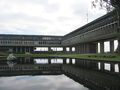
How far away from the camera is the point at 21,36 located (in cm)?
10681

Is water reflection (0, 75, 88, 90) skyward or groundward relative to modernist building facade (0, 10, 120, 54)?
groundward

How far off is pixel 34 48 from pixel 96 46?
5045 centimetres

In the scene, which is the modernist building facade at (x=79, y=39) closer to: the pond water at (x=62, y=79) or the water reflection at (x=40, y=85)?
the pond water at (x=62, y=79)

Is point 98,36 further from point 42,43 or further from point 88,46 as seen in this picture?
point 42,43

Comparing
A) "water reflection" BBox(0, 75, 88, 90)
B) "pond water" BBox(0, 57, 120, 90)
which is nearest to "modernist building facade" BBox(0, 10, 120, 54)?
"pond water" BBox(0, 57, 120, 90)

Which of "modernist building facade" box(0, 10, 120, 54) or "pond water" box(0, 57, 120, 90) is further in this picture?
"modernist building facade" box(0, 10, 120, 54)

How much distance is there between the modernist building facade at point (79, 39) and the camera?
51825mm

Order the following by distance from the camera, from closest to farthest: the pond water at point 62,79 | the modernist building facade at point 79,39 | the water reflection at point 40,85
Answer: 1. the water reflection at point 40,85
2. the pond water at point 62,79
3. the modernist building facade at point 79,39

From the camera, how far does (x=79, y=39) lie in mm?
79688

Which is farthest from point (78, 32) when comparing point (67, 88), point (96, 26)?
point (67, 88)

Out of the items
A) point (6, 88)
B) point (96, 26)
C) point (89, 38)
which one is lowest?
point (6, 88)

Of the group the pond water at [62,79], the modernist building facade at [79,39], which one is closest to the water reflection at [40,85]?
the pond water at [62,79]

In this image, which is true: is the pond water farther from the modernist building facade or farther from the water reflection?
the modernist building facade

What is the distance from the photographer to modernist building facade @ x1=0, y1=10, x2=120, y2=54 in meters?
51.8
